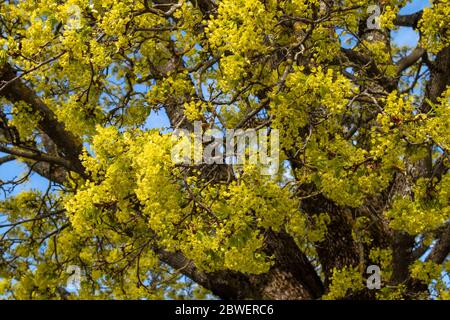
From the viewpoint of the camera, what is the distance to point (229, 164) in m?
6.54

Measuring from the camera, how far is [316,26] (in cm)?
701

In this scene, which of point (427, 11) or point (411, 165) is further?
point (411, 165)

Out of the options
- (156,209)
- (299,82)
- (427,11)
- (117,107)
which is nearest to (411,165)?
(427,11)

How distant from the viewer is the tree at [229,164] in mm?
5945

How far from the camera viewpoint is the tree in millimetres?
5945
